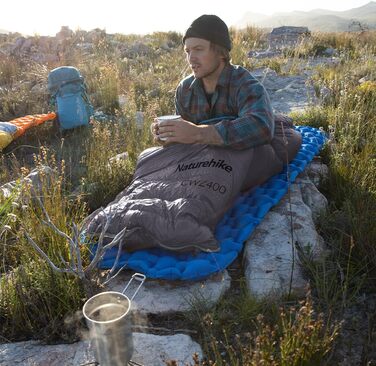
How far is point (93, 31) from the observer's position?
16312mm

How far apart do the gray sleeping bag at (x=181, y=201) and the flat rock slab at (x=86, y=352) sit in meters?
0.65

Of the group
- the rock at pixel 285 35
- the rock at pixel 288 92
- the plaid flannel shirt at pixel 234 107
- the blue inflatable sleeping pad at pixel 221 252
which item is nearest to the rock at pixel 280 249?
the blue inflatable sleeping pad at pixel 221 252

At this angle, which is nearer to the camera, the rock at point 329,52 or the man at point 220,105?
the man at point 220,105

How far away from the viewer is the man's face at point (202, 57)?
3.12 meters

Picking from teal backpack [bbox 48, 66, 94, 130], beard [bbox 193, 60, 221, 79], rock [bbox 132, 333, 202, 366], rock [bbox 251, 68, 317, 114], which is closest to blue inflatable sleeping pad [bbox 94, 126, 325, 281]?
rock [bbox 132, 333, 202, 366]

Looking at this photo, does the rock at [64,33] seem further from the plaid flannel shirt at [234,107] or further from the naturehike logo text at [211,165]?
the naturehike logo text at [211,165]

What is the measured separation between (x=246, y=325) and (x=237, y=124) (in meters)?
1.40

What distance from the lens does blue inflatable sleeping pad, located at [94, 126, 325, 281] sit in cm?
247

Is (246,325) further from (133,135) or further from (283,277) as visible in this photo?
(133,135)

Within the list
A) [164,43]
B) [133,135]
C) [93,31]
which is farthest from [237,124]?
[93,31]

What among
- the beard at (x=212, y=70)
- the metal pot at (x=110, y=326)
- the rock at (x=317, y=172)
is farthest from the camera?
the rock at (x=317, y=172)

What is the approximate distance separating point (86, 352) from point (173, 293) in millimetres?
600

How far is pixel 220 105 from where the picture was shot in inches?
134

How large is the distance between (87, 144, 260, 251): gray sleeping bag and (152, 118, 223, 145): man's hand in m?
0.09
